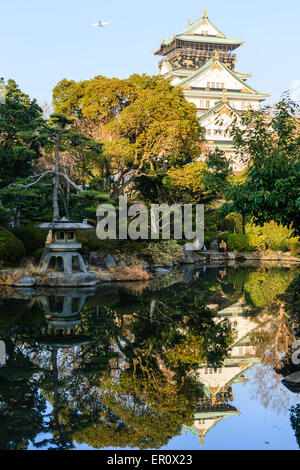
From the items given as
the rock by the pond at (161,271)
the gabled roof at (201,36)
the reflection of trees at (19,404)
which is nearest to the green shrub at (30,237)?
the rock by the pond at (161,271)

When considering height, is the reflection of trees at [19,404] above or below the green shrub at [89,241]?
below

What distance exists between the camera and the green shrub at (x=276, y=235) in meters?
28.9

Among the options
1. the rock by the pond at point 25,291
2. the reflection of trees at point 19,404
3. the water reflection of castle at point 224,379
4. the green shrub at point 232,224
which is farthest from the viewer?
the green shrub at point 232,224

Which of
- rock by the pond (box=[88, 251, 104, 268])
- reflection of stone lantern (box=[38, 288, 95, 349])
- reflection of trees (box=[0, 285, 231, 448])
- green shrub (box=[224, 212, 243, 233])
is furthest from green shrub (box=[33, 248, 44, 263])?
green shrub (box=[224, 212, 243, 233])

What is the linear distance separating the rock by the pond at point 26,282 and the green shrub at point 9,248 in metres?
1.31

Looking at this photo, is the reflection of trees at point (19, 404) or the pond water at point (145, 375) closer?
the reflection of trees at point (19, 404)

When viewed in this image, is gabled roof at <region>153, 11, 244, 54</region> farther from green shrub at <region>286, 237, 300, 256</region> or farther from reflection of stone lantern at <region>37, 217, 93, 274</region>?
reflection of stone lantern at <region>37, 217, 93, 274</region>

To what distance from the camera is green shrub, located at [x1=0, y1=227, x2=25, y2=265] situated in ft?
54.4

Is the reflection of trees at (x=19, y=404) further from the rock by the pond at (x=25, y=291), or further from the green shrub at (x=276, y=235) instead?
the green shrub at (x=276, y=235)

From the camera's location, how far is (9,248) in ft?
54.5

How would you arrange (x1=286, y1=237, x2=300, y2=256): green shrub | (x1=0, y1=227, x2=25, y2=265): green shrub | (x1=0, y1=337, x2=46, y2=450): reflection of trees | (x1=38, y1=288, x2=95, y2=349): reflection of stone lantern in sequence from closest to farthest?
(x1=0, y1=337, x2=46, y2=450): reflection of trees < (x1=38, y1=288, x2=95, y2=349): reflection of stone lantern < (x1=0, y1=227, x2=25, y2=265): green shrub < (x1=286, y1=237, x2=300, y2=256): green shrub

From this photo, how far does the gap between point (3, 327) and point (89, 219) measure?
1161cm

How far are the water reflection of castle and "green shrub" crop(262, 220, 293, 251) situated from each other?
18.9m

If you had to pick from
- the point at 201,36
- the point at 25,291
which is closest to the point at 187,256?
the point at 25,291
